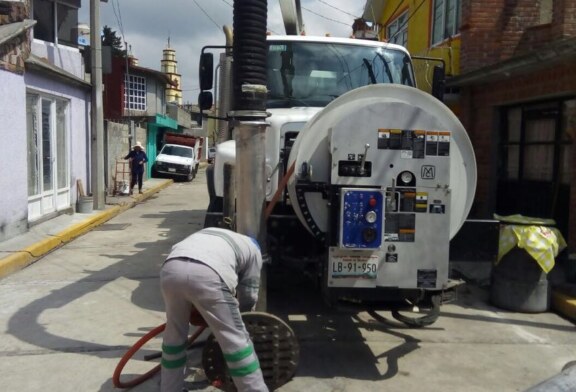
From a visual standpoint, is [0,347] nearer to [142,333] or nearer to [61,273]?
[142,333]

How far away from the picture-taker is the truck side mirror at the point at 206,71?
19.6ft

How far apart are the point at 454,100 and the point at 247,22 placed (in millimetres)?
6965

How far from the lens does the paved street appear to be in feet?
14.4

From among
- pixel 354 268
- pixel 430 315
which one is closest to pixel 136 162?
pixel 430 315

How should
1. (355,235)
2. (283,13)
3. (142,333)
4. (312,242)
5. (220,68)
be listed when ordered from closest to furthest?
(355,235) < (312,242) < (142,333) < (220,68) < (283,13)

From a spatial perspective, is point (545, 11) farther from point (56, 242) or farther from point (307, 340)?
point (56, 242)

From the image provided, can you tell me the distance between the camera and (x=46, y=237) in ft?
31.9

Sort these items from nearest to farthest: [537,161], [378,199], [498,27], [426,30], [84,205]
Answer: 1. [378,199]
2. [537,161]
3. [498,27]
4. [426,30]
5. [84,205]

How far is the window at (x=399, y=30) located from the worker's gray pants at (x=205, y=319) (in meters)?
12.2

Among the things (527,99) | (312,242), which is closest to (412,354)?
(312,242)

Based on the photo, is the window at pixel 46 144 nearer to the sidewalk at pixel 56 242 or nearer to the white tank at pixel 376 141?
the sidewalk at pixel 56 242

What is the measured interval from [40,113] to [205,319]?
30.0 ft

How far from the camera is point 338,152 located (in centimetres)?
404

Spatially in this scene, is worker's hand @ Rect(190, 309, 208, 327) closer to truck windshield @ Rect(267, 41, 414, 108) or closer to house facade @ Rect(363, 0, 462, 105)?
truck windshield @ Rect(267, 41, 414, 108)
